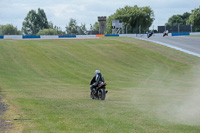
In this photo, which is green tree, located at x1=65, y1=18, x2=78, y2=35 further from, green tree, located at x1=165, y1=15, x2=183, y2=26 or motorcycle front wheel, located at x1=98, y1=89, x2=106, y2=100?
motorcycle front wheel, located at x1=98, y1=89, x2=106, y2=100

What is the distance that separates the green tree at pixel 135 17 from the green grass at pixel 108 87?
276ft

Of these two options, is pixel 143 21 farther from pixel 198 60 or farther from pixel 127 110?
pixel 127 110

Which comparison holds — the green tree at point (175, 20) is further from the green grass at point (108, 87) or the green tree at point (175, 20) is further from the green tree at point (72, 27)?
the green grass at point (108, 87)

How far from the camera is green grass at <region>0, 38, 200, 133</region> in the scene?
9818 millimetres

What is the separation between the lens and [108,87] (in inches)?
986

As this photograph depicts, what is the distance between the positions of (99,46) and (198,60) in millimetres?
18029

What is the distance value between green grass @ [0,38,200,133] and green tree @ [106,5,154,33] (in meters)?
84.0

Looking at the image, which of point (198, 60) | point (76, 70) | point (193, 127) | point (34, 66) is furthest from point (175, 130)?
point (198, 60)

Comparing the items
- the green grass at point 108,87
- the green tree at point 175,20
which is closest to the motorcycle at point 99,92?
the green grass at point 108,87

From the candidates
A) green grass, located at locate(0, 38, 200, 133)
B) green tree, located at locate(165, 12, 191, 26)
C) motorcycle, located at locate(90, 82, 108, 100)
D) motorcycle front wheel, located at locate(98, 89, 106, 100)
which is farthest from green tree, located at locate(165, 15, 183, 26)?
motorcycle front wheel, located at locate(98, 89, 106, 100)

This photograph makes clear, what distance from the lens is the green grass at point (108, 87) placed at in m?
9.82

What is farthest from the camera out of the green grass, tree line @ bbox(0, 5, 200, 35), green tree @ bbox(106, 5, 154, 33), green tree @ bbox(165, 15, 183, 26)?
green tree @ bbox(165, 15, 183, 26)

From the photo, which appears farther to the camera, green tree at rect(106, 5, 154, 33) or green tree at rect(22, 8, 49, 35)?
green tree at rect(22, 8, 49, 35)

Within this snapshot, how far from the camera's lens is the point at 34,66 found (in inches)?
1435
